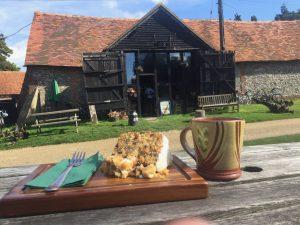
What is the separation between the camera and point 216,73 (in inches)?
869

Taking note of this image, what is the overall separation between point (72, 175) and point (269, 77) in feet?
84.2

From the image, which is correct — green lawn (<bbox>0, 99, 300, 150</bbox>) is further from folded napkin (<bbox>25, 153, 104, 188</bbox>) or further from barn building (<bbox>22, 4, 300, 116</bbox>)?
folded napkin (<bbox>25, 153, 104, 188</bbox>)

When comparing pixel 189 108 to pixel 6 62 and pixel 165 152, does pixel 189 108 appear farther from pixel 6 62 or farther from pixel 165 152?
pixel 6 62

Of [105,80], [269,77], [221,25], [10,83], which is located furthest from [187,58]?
[10,83]

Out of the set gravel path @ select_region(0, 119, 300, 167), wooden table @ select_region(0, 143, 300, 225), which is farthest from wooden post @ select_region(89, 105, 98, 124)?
wooden table @ select_region(0, 143, 300, 225)

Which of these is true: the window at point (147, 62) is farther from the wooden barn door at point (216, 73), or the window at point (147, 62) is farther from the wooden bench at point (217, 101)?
the wooden bench at point (217, 101)

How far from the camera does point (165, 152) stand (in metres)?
1.82

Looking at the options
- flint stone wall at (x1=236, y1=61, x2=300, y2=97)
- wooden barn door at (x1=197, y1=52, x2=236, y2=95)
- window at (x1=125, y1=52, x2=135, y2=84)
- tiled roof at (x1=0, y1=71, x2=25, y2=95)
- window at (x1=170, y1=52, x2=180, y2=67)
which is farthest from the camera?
tiled roof at (x1=0, y1=71, x2=25, y2=95)

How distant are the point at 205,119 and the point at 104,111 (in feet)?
60.3

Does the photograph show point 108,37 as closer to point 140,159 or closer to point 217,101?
point 217,101

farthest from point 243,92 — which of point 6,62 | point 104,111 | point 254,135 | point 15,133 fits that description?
point 6,62

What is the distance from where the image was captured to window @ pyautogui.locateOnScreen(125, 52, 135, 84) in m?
21.0

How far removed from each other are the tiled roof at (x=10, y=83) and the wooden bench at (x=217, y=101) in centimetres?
2083

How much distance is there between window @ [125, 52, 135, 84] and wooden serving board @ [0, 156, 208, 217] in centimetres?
1963
